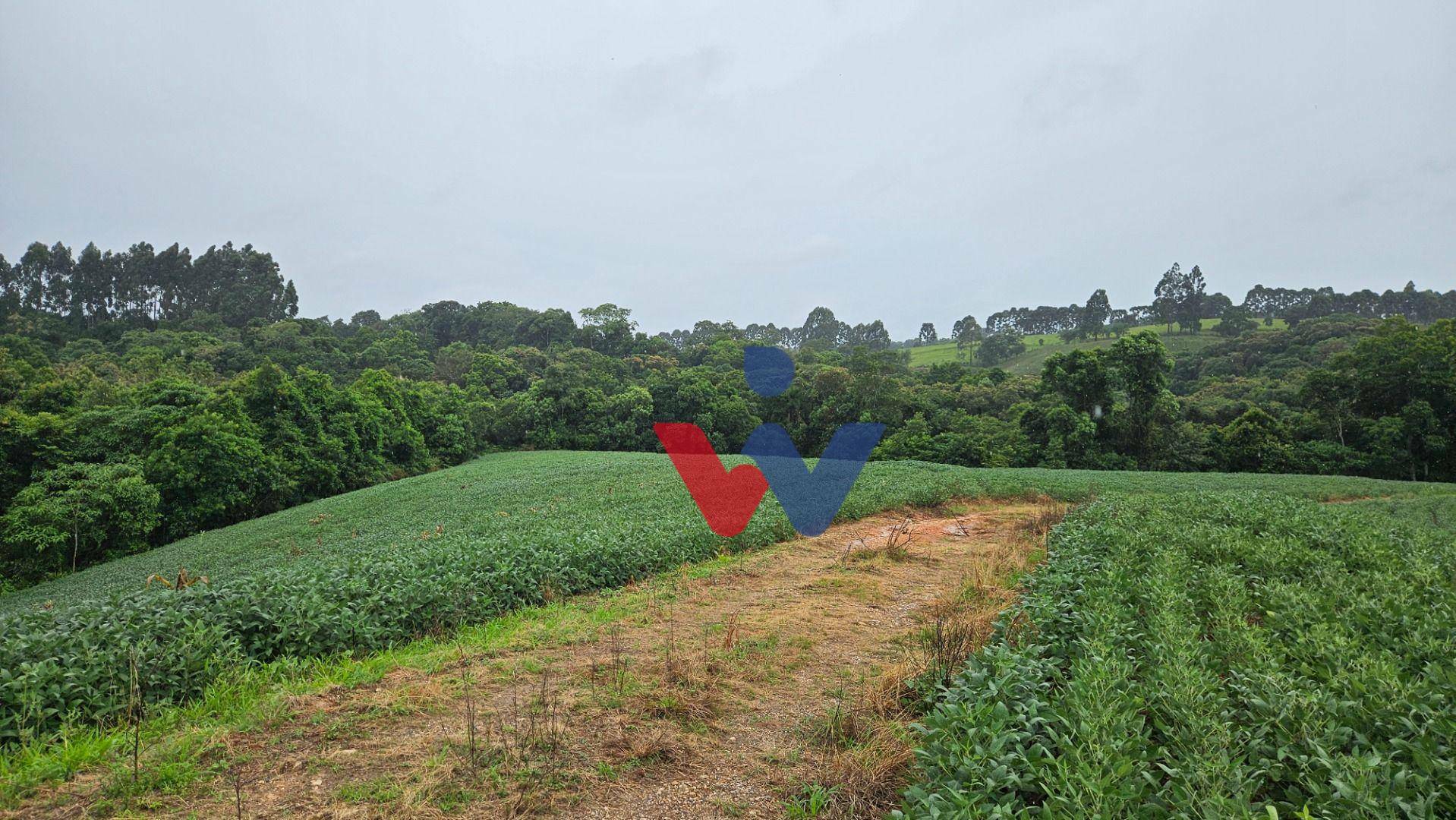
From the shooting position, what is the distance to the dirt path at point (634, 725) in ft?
12.8

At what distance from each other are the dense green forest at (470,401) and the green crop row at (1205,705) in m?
33.1

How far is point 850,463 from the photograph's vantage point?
28766 millimetres

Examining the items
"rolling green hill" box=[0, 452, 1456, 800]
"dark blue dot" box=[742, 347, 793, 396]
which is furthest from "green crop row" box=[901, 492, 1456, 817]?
"dark blue dot" box=[742, 347, 793, 396]

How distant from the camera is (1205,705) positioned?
344cm

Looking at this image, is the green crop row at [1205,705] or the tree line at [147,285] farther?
the tree line at [147,285]

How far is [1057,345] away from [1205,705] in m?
102

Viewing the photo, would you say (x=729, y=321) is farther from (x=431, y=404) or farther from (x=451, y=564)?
(x=451, y=564)

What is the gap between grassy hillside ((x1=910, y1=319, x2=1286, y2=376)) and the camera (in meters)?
74.6

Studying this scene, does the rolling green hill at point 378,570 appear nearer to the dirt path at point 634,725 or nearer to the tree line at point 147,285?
the dirt path at point 634,725

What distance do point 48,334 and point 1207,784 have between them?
90.2 meters

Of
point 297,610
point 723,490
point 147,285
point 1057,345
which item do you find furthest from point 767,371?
point 147,285

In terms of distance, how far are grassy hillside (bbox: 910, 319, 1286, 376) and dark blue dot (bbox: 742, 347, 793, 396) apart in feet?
93.6

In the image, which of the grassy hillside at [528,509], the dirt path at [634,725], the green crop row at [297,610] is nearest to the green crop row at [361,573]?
Answer: the green crop row at [297,610]

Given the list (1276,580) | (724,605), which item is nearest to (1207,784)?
(1276,580)
